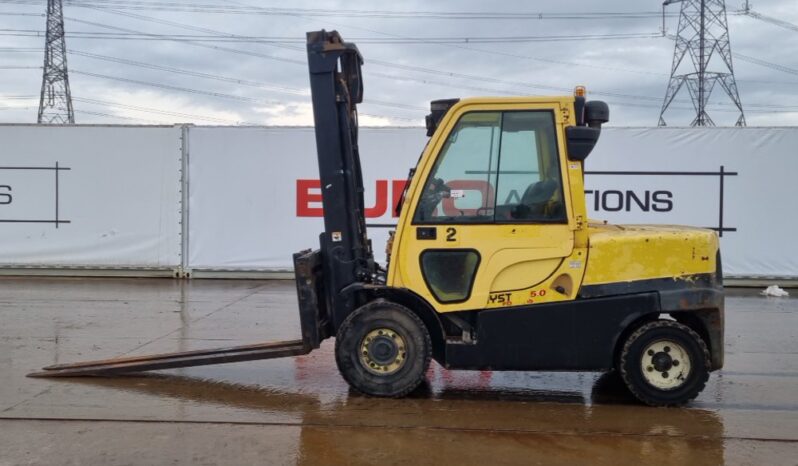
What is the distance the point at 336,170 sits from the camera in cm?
593

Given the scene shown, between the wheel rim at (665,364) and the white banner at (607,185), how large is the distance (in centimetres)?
756

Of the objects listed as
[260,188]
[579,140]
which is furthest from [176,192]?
[579,140]

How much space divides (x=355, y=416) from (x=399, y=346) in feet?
2.11

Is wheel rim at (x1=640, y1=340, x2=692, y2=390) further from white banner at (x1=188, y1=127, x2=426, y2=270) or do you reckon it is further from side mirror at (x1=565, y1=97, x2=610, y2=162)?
white banner at (x1=188, y1=127, x2=426, y2=270)

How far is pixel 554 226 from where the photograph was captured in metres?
5.51

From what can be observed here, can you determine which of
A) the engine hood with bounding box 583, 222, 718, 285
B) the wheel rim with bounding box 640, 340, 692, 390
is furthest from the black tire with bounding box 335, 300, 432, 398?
the wheel rim with bounding box 640, 340, 692, 390

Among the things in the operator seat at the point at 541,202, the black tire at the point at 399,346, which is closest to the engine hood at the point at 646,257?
the operator seat at the point at 541,202

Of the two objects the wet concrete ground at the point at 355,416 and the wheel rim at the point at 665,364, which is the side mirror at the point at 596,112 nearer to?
the wheel rim at the point at 665,364

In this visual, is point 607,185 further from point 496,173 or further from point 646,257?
point 496,173

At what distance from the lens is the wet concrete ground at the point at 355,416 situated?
15.2 ft

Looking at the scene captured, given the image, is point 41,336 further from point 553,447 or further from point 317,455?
point 553,447

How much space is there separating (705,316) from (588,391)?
1.17 meters

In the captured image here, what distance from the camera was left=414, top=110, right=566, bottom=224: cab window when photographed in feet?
18.2

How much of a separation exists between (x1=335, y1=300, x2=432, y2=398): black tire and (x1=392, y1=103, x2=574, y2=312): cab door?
15.6 inches
